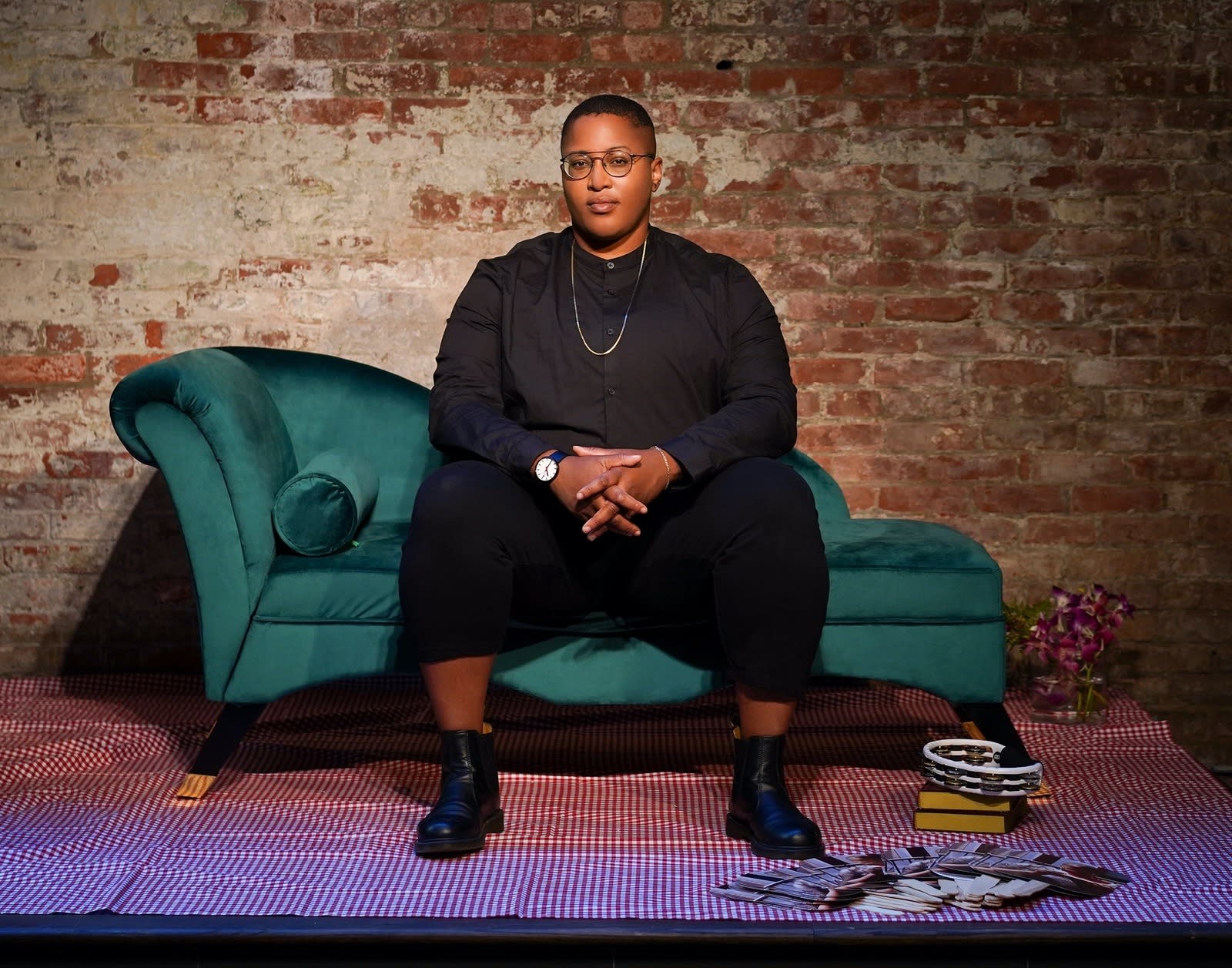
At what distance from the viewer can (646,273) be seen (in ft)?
9.12

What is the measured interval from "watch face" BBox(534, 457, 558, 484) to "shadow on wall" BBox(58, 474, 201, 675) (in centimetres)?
163

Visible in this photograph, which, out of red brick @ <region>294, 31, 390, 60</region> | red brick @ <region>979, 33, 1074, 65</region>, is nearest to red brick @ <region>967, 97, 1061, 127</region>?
red brick @ <region>979, 33, 1074, 65</region>

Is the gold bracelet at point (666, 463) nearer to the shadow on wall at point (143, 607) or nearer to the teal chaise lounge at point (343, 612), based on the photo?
the teal chaise lounge at point (343, 612)

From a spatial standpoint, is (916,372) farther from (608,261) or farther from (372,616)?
(372,616)

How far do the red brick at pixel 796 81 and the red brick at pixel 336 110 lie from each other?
100 centimetres

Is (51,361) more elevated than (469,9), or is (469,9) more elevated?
(469,9)

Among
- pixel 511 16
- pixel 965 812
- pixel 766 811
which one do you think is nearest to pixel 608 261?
pixel 511 16

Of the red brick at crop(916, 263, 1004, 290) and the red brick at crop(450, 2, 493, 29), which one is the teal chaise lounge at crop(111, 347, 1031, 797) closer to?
the red brick at crop(916, 263, 1004, 290)

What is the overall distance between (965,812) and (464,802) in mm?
887

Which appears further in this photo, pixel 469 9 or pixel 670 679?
pixel 469 9

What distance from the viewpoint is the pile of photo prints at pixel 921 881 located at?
1967 mm

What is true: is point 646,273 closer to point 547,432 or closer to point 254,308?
point 547,432

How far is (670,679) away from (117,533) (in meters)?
1.82

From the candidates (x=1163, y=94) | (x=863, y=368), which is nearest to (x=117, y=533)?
(x=863, y=368)
